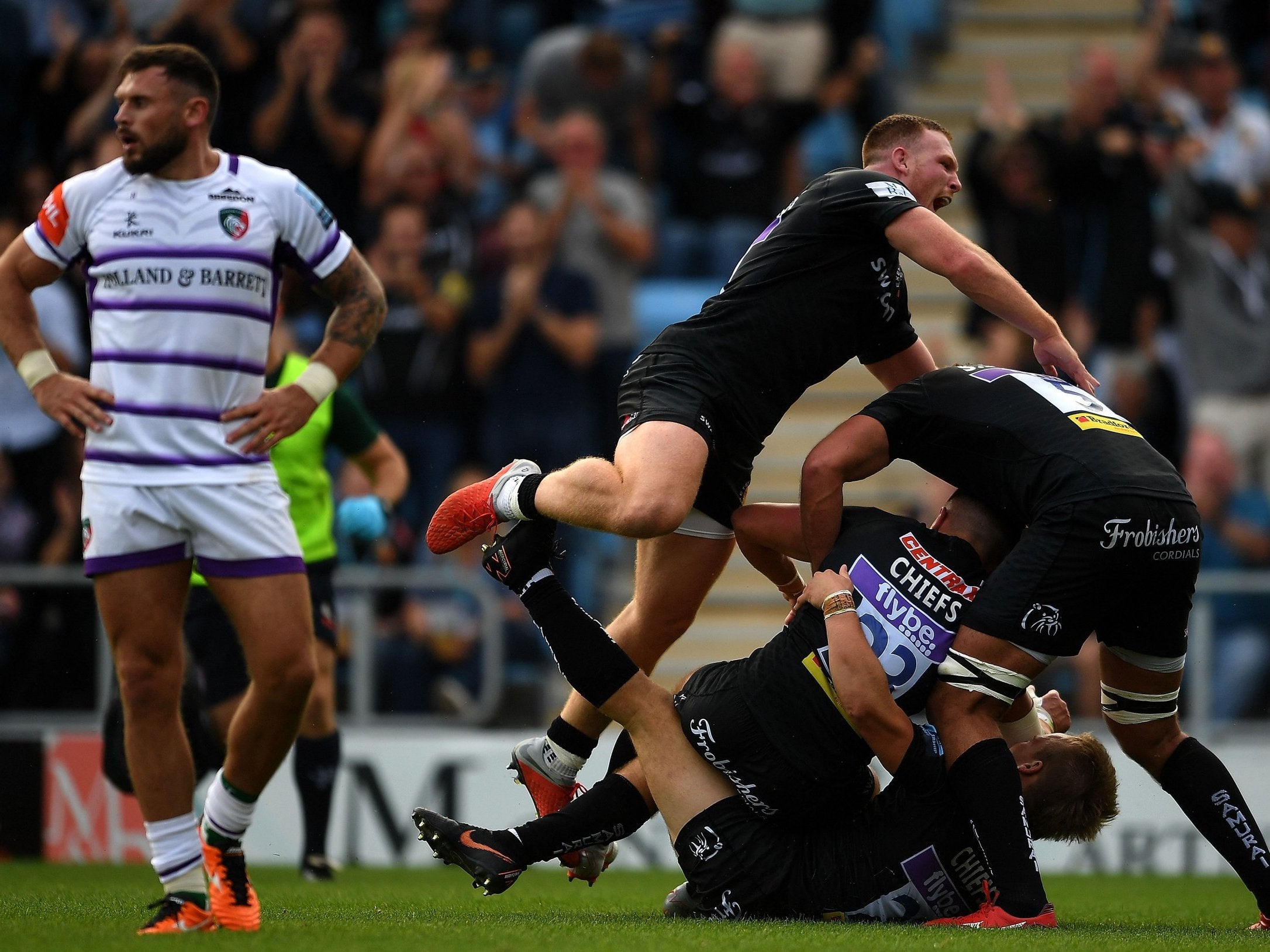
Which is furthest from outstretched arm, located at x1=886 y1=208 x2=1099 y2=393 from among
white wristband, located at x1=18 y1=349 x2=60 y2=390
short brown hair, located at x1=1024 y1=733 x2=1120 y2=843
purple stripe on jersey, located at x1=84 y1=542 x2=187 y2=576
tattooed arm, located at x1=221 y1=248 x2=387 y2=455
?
Answer: white wristband, located at x1=18 y1=349 x2=60 y2=390

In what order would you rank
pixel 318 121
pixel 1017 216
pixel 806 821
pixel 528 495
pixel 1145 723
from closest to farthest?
pixel 806 821, pixel 1145 723, pixel 528 495, pixel 1017 216, pixel 318 121

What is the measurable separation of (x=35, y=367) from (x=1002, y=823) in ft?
10.2

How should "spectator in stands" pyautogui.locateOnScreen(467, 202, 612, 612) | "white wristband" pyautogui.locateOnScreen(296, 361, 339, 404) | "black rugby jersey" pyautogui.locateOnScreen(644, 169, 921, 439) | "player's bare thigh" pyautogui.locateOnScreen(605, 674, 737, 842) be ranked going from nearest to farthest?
"white wristband" pyautogui.locateOnScreen(296, 361, 339, 404) → "player's bare thigh" pyautogui.locateOnScreen(605, 674, 737, 842) → "black rugby jersey" pyautogui.locateOnScreen(644, 169, 921, 439) → "spectator in stands" pyautogui.locateOnScreen(467, 202, 612, 612)

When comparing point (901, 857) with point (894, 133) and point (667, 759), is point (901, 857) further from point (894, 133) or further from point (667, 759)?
point (894, 133)

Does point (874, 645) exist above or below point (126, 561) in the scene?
below

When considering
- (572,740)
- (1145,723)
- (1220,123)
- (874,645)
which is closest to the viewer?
(874,645)

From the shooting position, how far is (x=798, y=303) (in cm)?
581

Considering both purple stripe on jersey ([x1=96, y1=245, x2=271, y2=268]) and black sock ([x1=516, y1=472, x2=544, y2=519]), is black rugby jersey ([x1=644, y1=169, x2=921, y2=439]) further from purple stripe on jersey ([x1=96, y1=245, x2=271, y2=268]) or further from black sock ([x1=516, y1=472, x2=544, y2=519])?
purple stripe on jersey ([x1=96, y1=245, x2=271, y2=268])

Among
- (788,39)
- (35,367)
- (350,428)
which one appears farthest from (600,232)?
(35,367)

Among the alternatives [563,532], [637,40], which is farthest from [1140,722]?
[637,40]

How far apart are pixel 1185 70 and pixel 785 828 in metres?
7.89

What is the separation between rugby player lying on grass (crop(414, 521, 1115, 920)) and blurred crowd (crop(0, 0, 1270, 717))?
3922 millimetres

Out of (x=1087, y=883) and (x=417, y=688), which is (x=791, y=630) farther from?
(x=417, y=688)

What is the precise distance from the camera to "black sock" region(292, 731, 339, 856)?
24.7 ft
